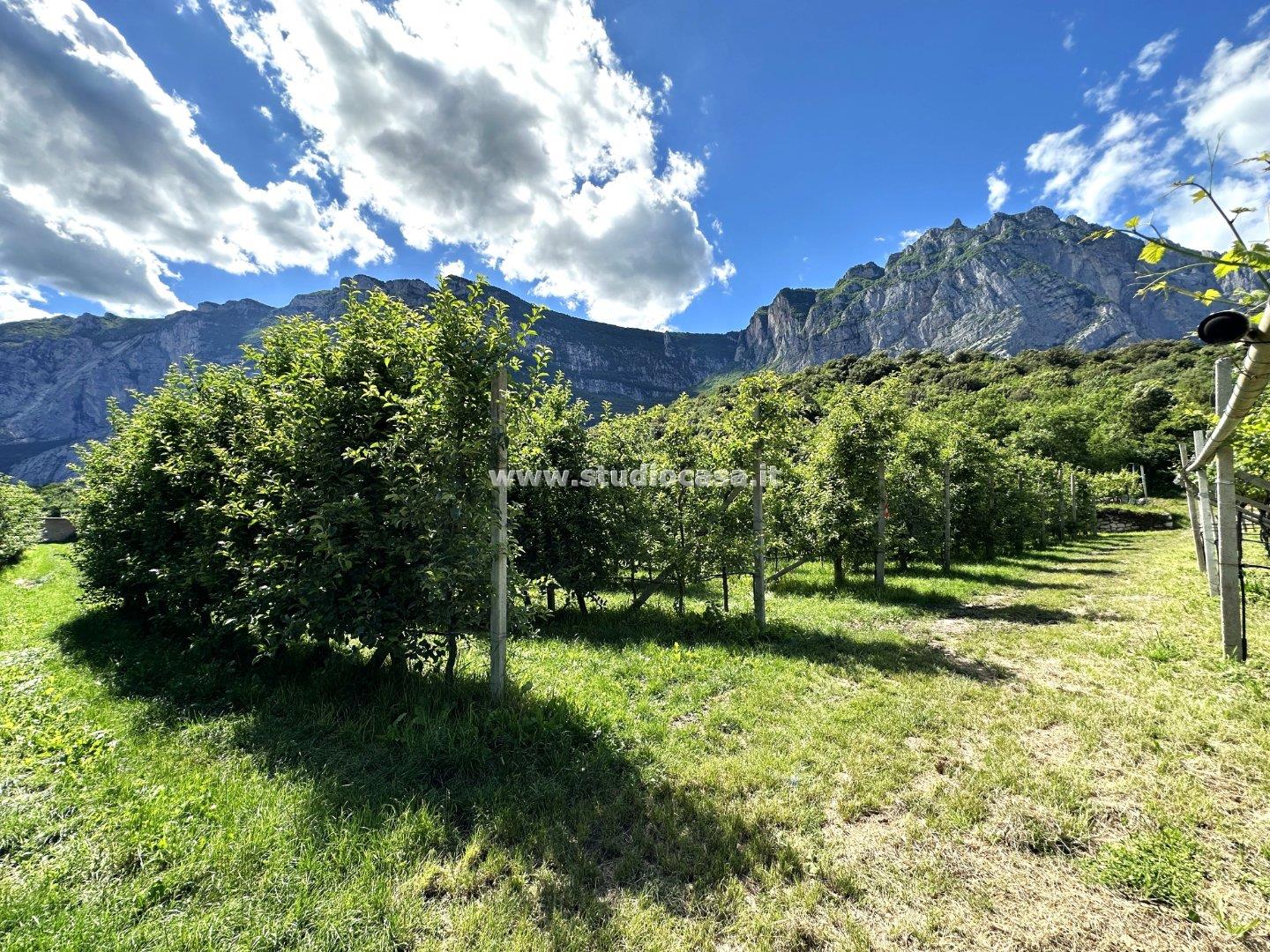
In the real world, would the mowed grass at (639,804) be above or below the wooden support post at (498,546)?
below

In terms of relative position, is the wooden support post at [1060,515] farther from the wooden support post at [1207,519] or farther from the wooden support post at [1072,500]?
the wooden support post at [1207,519]

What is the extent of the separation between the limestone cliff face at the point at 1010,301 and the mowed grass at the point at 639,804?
185894 mm

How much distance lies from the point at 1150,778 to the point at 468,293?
797 cm

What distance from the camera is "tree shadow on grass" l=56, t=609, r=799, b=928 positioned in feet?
10.8

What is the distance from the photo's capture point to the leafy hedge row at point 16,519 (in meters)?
20.4

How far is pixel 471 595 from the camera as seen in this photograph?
5246 millimetres

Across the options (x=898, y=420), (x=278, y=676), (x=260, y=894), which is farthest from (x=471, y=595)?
(x=898, y=420)

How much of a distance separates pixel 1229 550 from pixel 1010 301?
659 feet

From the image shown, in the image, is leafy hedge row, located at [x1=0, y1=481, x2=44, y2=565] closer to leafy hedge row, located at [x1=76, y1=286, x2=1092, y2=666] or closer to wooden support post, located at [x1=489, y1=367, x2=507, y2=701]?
leafy hedge row, located at [x1=76, y1=286, x2=1092, y2=666]

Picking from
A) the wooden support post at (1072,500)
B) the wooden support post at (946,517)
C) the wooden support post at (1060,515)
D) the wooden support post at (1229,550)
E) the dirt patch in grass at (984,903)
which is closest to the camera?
the dirt patch in grass at (984,903)

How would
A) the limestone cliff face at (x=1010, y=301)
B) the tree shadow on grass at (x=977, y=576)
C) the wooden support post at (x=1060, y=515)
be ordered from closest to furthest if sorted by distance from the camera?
the tree shadow on grass at (x=977, y=576), the wooden support post at (x=1060, y=515), the limestone cliff face at (x=1010, y=301)

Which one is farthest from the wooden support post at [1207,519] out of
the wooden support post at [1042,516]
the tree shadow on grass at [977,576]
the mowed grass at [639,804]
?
the wooden support post at [1042,516]

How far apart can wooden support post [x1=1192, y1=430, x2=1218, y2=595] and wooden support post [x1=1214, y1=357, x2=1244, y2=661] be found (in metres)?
3.59

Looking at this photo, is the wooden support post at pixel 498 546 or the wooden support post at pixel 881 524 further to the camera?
the wooden support post at pixel 881 524
